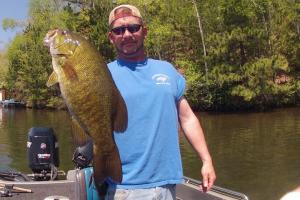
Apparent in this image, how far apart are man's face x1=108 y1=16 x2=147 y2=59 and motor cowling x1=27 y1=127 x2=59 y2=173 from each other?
4.28 meters

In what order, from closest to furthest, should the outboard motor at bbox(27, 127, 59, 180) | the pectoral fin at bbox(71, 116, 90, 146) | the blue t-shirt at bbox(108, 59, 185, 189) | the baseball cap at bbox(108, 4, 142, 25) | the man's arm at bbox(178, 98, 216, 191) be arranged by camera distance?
the pectoral fin at bbox(71, 116, 90, 146) < the blue t-shirt at bbox(108, 59, 185, 189) < the baseball cap at bbox(108, 4, 142, 25) < the man's arm at bbox(178, 98, 216, 191) < the outboard motor at bbox(27, 127, 59, 180)

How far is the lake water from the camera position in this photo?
12.9 m

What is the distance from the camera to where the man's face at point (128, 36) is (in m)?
3.12

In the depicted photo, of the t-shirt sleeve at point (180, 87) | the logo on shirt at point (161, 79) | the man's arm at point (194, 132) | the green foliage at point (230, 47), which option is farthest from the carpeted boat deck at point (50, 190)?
the green foliage at point (230, 47)

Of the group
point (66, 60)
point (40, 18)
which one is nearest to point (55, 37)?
point (66, 60)

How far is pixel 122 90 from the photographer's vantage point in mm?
3043

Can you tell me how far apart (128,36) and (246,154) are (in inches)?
586

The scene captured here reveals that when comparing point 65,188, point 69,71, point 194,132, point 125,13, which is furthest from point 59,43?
point 65,188

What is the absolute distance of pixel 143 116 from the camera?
3.07 meters

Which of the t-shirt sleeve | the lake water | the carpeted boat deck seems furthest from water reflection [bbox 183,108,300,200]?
the t-shirt sleeve

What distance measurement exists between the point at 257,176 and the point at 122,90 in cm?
1115

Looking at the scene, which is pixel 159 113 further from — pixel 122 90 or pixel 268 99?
pixel 268 99

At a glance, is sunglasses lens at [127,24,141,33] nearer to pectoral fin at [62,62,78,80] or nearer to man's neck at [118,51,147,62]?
man's neck at [118,51,147,62]

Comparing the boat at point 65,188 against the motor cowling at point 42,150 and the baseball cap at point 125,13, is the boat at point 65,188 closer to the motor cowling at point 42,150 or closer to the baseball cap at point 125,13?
the motor cowling at point 42,150
